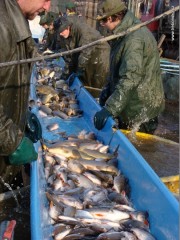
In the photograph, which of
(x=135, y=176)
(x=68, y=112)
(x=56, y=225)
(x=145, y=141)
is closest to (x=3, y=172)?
(x=56, y=225)

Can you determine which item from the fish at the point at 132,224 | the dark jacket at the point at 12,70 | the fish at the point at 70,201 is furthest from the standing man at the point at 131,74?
the fish at the point at 132,224

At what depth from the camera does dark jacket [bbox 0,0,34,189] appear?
9.62 feet

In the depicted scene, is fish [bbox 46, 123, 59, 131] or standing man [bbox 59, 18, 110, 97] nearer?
fish [bbox 46, 123, 59, 131]

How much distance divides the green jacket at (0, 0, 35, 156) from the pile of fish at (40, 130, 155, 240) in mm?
828

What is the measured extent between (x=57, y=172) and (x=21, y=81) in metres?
1.29

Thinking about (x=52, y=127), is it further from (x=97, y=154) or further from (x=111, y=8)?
(x=111, y=8)

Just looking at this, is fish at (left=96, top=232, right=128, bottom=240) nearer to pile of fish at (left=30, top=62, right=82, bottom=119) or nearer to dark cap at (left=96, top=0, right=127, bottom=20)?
dark cap at (left=96, top=0, right=127, bottom=20)

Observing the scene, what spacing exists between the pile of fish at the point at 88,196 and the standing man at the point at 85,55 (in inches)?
201

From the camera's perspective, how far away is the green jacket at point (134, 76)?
17.0ft

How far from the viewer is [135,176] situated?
13.1 feet

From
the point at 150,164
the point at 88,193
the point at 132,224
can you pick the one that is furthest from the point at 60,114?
the point at 132,224

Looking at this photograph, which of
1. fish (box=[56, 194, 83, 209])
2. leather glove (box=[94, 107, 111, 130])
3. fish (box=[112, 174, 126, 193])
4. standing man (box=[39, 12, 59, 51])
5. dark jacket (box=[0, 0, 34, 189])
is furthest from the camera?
standing man (box=[39, 12, 59, 51])

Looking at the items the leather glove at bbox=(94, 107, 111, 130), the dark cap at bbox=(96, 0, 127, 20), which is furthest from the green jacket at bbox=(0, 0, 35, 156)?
the dark cap at bbox=(96, 0, 127, 20)

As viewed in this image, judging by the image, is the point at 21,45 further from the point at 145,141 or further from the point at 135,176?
the point at 145,141
